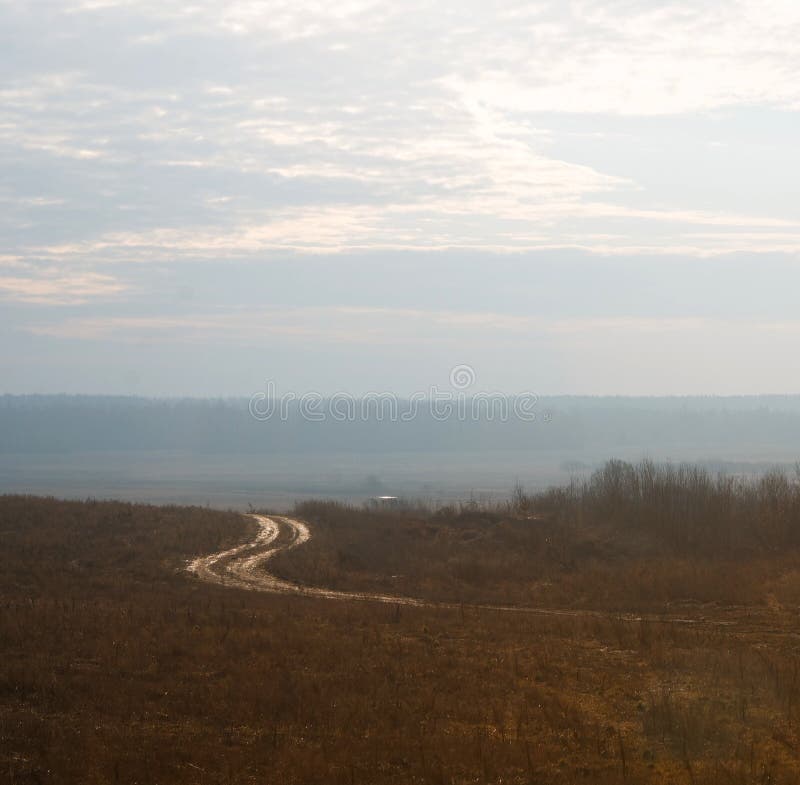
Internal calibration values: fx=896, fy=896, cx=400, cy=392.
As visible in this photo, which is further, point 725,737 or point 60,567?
point 60,567

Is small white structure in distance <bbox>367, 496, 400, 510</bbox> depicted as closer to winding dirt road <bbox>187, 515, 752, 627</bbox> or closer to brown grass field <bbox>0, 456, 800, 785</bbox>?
winding dirt road <bbox>187, 515, 752, 627</bbox>

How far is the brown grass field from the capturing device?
1343cm

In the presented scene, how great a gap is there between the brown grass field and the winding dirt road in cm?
71

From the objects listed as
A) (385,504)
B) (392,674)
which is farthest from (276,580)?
(385,504)

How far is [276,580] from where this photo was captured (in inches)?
1335

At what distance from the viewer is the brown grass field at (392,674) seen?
13430mm

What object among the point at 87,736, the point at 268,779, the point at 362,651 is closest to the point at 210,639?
the point at 362,651

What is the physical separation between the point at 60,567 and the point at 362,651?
1734 cm

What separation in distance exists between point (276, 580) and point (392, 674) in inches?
639

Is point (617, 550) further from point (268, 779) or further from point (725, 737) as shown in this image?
point (268, 779)

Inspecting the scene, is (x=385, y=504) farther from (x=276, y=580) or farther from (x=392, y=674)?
(x=392, y=674)

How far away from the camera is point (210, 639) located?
2059cm

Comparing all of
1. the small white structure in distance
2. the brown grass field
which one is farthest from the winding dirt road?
the small white structure in distance

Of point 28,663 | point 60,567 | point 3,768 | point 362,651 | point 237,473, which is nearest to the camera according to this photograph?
point 3,768
